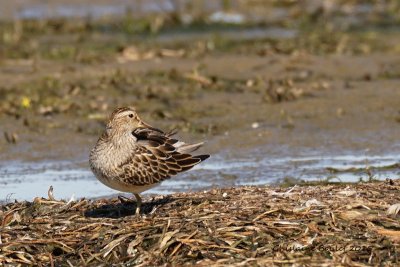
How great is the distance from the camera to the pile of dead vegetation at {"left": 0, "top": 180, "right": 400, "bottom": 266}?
8266 millimetres

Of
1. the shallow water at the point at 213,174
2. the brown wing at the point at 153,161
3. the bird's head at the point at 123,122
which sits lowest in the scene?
the shallow water at the point at 213,174

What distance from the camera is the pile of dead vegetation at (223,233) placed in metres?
8.27

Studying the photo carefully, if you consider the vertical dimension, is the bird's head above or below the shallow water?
above

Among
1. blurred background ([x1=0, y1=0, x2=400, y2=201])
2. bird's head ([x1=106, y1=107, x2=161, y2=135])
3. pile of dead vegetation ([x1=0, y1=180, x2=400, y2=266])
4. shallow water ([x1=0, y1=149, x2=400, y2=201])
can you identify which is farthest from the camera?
blurred background ([x1=0, y1=0, x2=400, y2=201])

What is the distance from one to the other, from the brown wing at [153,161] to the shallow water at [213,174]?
5.45ft

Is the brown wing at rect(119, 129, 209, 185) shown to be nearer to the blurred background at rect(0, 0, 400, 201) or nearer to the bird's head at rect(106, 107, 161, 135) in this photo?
the bird's head at rect(106, 107, 161, 135)

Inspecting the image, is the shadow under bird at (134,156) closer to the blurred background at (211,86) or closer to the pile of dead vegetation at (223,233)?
the pile of dead vegetation at (223,233)

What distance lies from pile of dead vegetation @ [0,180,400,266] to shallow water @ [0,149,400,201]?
80.8 inches

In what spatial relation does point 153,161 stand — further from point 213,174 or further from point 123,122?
point 213,174

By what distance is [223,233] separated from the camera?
8.56 metres

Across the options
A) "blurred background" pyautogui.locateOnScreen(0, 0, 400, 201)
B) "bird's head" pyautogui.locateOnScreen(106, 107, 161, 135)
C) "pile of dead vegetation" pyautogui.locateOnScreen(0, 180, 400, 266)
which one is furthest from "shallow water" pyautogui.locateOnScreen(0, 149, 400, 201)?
"pile of dead vegetation" pyautogui.locateOnScreen(0, 180, 400, 266)

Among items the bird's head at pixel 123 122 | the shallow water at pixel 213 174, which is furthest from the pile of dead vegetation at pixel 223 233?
the shallow water at pixel 213 174

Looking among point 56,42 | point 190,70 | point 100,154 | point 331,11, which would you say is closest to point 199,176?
point 100,154

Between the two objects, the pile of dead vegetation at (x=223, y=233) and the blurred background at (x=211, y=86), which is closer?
the pile of dead vegetation at (x=223, y=233)
